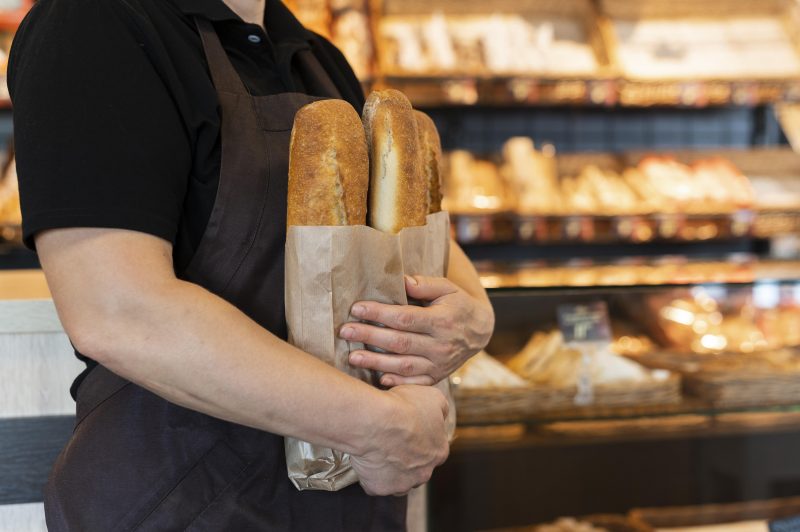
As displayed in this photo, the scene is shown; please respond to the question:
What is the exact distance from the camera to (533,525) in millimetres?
2197

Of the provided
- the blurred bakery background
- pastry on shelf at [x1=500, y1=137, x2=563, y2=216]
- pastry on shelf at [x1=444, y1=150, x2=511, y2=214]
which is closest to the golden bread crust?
the blurred bakery background

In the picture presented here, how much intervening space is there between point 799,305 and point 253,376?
66.9 inches

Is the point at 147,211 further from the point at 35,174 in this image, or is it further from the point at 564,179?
the point at 564,179

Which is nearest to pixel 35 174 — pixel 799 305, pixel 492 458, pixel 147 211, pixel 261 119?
pixel 147 211

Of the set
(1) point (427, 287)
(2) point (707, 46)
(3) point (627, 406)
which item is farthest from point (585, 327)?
(2) point (707, 46)

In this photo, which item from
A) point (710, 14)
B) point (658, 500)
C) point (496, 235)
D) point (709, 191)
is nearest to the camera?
point (658, 500)

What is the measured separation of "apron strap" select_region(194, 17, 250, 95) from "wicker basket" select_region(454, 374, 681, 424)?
3.26ft

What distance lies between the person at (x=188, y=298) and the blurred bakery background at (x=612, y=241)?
0.53 metres

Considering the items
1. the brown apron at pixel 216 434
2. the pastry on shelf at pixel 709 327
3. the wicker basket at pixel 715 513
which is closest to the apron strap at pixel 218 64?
the brown apron at pixel 216 434

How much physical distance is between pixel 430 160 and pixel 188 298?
0.49 m

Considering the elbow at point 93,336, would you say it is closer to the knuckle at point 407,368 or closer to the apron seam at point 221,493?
the apron seam at point 221,493

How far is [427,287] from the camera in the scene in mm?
1101

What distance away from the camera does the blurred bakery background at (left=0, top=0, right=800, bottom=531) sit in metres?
1.98

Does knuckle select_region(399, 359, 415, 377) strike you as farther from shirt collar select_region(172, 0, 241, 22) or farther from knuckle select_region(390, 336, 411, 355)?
shirt collar select_region(172, 0, 241, 22)
